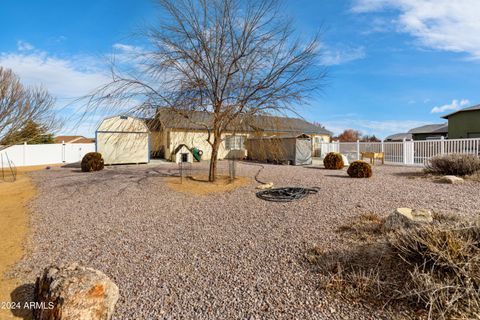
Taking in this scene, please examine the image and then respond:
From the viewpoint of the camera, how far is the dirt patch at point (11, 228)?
3.27 metres

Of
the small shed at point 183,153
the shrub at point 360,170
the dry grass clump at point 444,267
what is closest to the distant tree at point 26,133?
the small shed at point 183,153

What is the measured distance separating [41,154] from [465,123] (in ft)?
109

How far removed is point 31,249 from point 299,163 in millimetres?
12314

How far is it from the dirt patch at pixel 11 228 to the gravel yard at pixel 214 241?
0.68 feet

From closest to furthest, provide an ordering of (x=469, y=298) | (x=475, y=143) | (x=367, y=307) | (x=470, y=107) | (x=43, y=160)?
(x=469, y=298) < (x=367, y=307) < (x=475, y=143) < (x=43, y=160) < (x=470, y=107)

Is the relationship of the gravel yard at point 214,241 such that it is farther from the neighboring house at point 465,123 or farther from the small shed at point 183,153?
the neighboring house at point 465,123

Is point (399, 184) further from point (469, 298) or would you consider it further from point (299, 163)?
point (299, 163)

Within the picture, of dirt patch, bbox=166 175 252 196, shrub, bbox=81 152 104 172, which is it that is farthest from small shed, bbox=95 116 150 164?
dirt patch, bbox=166 175 252 196

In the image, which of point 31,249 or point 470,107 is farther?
point 470,107

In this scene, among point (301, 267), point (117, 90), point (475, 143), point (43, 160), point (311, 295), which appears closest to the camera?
point (311, 295)

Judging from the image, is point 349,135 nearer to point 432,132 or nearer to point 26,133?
point 432,132

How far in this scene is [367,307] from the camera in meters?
2.36

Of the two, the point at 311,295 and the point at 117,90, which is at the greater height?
the point at 117,90

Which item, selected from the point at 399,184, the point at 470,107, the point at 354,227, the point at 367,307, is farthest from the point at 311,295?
the point at 470,107
